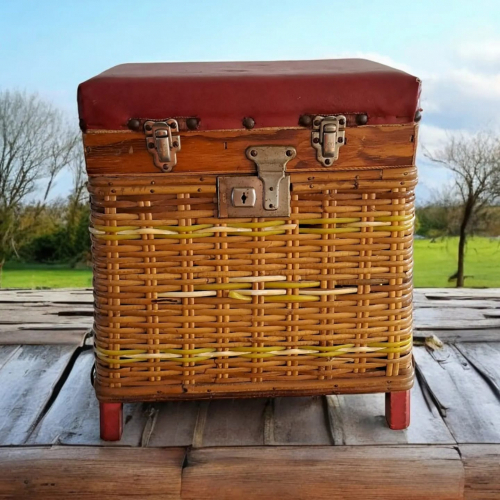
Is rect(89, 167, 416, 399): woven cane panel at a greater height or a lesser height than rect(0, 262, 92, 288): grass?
greater

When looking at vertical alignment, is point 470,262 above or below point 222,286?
below

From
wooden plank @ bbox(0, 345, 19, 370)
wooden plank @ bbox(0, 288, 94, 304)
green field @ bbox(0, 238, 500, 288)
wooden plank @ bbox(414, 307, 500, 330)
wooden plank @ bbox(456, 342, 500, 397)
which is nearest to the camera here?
wooden plank @ bbox(456, 342, 500, 397)

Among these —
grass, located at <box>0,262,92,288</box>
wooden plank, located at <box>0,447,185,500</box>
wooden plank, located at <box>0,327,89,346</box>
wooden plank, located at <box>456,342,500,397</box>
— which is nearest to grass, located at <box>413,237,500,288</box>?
wooden plank, located at <box>456,342,500,397</box>

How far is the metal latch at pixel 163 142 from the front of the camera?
1056mm

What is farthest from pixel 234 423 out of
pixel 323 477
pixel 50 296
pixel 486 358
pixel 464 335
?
pixel 50 296

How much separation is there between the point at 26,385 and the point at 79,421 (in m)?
0.30

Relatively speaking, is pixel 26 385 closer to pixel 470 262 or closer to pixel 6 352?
pixel 6 352

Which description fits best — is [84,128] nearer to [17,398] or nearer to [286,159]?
[286,159]

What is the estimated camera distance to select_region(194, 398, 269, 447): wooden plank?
1201mm

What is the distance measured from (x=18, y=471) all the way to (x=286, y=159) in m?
0.75

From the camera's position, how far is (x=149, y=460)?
113cm

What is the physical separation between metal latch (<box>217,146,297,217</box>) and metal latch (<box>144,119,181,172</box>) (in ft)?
0.31

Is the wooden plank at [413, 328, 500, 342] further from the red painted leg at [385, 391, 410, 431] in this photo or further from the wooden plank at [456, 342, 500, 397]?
the red painted leg at [385, 391, 410, 431]

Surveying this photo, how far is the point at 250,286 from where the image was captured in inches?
45.3
